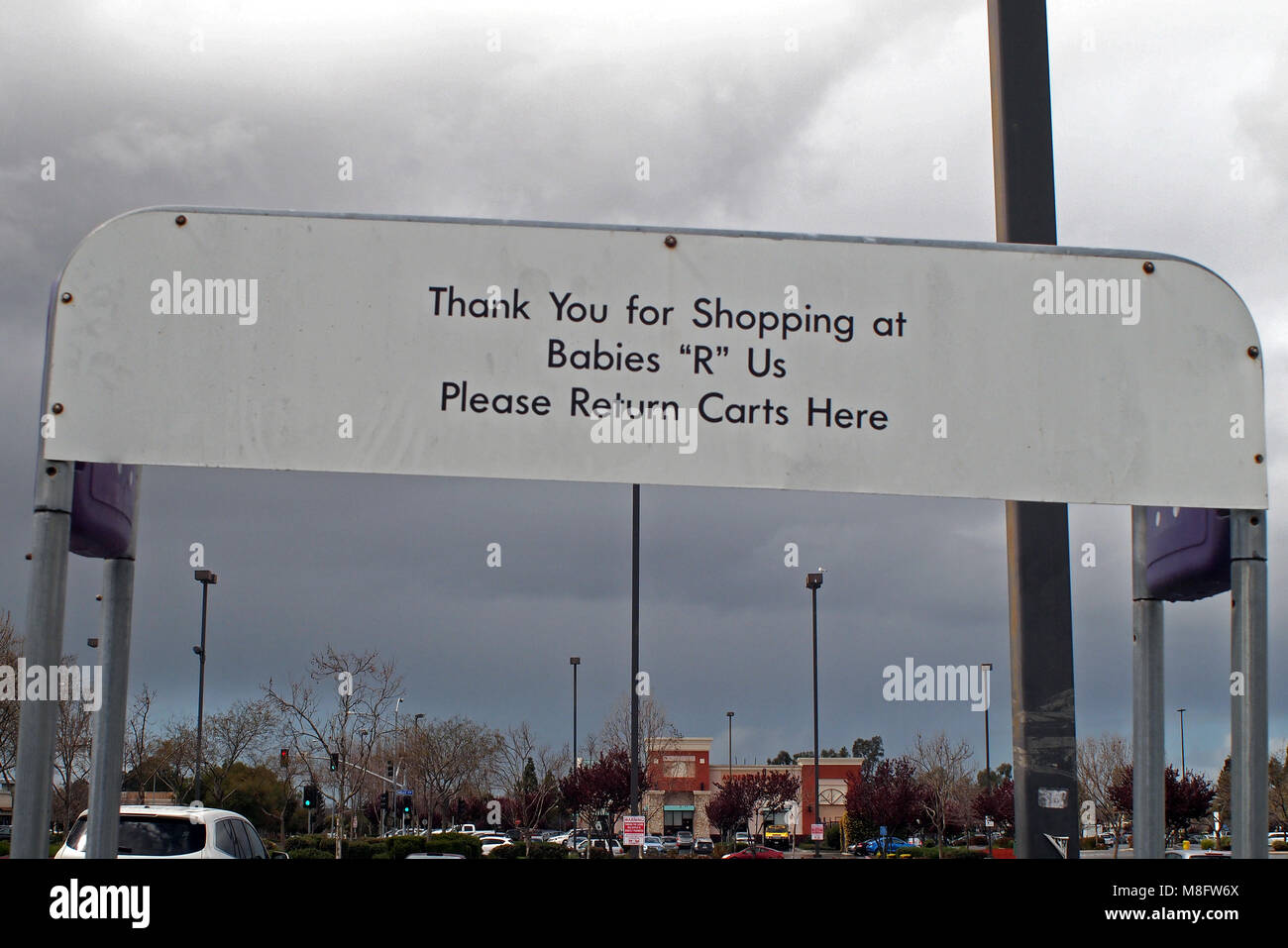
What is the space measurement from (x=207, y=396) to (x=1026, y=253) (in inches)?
95.1

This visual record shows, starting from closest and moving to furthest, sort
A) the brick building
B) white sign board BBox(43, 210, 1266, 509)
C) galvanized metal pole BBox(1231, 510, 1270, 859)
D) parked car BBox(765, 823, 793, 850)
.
Result: galvanized metal pole BBox(1231, 510, 1270, 859) < white sign board BBox(43, 210, 1266, 509) < parked car BBox(765, 823, 793, 850) < the brick building

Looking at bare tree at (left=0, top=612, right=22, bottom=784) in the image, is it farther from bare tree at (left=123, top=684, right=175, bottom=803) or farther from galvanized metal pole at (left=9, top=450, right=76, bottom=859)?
galvanized metal pole at (left=9, top=450, right=76, bottom=859)

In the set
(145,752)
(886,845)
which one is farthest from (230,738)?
(886,845)

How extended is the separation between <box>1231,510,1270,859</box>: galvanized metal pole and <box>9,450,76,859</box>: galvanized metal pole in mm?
3056

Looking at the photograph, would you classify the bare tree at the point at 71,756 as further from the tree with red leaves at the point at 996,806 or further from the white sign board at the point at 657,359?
the tree with red leaves at the point at 996,806

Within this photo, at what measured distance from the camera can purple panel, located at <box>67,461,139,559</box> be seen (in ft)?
11.1

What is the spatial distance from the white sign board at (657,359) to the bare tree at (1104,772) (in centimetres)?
4176

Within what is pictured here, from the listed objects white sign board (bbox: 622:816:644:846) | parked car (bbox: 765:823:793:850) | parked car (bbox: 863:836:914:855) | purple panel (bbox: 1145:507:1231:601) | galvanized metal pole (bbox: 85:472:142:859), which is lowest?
parked car (bbox: 765:823:793:850)

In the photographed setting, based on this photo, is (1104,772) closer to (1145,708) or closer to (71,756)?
(71,756)

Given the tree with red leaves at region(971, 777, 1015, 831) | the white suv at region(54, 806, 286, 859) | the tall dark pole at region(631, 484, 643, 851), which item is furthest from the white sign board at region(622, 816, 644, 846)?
the tree with red leaves at region(971, 777, 1015, 831)

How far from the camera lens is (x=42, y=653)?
2.92 m

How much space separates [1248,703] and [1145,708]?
55cm
